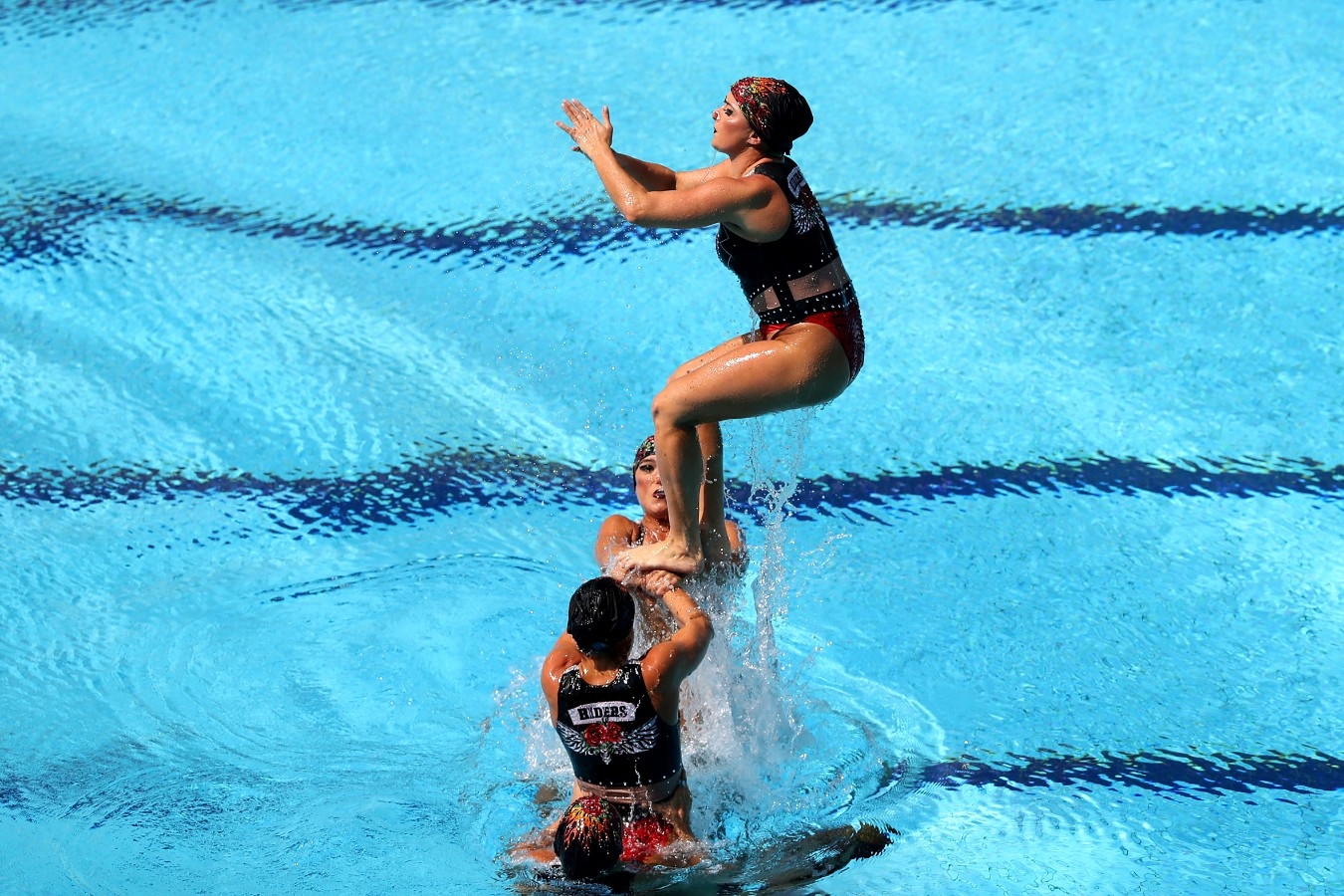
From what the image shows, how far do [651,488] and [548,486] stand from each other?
1717 millimetres

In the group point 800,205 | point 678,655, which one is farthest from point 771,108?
point 678,655

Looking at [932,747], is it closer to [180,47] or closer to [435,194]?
[435,194]

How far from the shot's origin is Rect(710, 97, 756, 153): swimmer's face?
340 cm

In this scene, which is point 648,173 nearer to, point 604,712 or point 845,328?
point 845,328

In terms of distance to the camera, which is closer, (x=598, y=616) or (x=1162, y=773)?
(x=598, y=616)

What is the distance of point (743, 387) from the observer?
3.45 metres

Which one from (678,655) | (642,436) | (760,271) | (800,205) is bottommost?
(678,655)

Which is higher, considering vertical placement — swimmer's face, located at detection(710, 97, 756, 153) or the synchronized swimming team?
swimmer's face, located at detection(710, 97, 756, 153)

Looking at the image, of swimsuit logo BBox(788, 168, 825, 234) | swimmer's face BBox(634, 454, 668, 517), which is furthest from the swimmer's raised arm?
swimsuit logo BBox(788, 168, 825, 234)

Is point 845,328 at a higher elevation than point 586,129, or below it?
below

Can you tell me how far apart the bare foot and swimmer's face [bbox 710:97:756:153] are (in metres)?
0.99

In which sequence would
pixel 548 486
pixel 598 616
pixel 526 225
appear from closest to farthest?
pixel 598 616, pixel 548 486, pixel 526 225

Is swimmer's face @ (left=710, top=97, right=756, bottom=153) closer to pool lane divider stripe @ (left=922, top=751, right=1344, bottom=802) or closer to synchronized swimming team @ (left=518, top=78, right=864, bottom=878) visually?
synchronized swimming team @ (left=518, top=78, right=864, bottom=878)

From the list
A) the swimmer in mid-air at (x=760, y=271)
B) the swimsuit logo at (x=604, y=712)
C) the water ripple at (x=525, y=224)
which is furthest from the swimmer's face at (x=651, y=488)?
the water ripple at (x=525, y=224)
